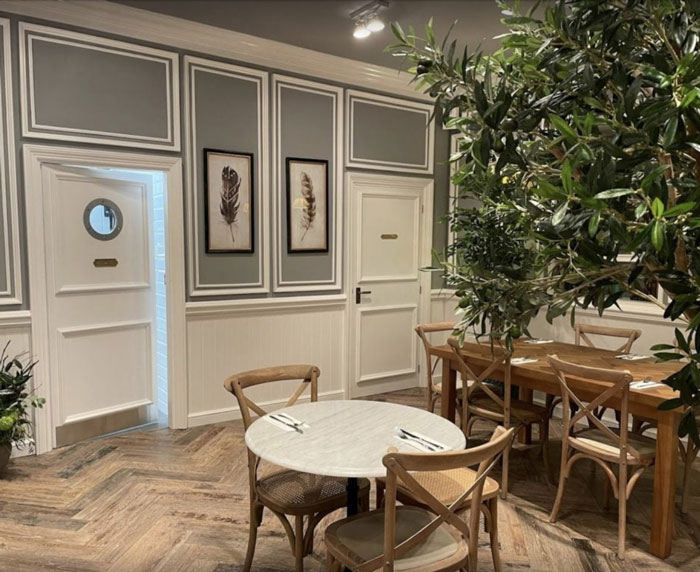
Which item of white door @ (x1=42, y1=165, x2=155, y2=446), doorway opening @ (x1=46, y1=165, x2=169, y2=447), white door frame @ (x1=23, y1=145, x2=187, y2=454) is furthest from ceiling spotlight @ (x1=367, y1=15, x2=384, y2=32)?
white door @ (x1=42, y1=165, x2=155, y2=446)

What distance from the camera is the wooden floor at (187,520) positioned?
2.45m

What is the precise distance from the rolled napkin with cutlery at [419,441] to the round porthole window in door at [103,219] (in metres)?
2.79

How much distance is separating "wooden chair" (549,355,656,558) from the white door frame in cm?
268

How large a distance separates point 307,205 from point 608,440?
9.56 ft

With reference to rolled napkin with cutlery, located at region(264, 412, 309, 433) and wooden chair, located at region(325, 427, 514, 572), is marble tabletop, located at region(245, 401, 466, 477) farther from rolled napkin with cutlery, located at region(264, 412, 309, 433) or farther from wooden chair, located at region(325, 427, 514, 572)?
wooden chair, located at region(325, 427, 514, 572)

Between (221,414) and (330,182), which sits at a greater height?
(330,182)

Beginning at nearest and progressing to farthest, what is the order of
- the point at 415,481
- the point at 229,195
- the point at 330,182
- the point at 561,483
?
the point at 415,481 → the point at 561,483 → the point at 229,195 → the point at 330,182

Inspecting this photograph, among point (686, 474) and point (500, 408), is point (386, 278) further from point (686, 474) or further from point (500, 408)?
point (686, 474)

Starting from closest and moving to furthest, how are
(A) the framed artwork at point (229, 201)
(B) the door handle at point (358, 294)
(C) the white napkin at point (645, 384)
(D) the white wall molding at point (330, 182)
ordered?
1. (C) the white napkin at point (645, 384)
2. (A) the framed artwork at point (229, 201)
3. (D) the white wall molding at point (330, 182)
4. (B) the door handle at point (358, 294)

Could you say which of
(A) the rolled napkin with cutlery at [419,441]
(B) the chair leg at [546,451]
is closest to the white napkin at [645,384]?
(B) the chair leg at [546,451]

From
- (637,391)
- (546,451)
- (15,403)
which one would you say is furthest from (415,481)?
(15,403)

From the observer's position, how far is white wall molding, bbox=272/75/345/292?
4359 millimetres

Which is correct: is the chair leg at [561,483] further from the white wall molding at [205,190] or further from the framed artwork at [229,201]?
the framed artwork at [229,201]

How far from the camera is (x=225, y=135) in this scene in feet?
13.5
